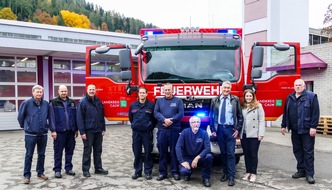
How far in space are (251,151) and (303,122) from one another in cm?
108

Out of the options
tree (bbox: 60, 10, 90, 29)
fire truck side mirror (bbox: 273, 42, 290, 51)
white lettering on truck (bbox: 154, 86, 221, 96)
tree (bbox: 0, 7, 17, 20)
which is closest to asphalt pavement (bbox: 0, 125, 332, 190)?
white lettering on truck (bbox: 154, 86, 221, 96)

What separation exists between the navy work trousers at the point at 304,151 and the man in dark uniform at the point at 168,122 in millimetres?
2263

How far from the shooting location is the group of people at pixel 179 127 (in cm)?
579

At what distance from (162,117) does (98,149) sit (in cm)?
163

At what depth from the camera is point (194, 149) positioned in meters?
5.78

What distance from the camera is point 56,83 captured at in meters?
16.2

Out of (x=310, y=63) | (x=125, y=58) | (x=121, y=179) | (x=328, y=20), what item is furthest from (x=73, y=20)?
(x=121, y=179)

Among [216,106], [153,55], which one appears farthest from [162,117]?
[153,55]

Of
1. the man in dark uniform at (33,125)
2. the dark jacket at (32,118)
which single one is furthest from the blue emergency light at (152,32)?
the dark jacket at (32,118)

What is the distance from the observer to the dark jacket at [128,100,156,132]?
238 inches

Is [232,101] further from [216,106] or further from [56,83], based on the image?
[56,83]

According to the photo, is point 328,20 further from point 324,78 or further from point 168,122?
point 168,122

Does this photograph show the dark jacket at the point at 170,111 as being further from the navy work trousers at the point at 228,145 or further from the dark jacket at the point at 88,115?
the dark jacket at the point at 88,115

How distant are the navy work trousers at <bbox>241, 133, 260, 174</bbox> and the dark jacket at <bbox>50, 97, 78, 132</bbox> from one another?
10.9ft
